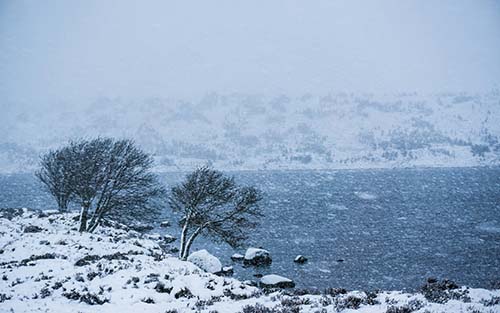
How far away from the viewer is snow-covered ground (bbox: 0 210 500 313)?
1360 centimetres

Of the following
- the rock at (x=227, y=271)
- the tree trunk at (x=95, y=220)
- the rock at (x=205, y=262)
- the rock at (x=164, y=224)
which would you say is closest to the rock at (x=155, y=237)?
the rock at (x=164, y=224)

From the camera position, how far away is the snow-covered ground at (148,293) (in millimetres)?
13602

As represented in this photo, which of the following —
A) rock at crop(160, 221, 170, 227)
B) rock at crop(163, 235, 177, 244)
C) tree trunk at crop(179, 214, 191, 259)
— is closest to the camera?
tree trunk at crop(179, 214, 191, 259)

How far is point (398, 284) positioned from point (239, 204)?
18827 mm

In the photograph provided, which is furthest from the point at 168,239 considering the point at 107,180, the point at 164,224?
the point at 107,180

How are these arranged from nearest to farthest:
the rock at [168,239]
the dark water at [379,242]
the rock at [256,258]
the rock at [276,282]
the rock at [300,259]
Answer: the rock at [276,282] < the dark water at [379,242] < the rock at [256,258] < the rock at [300,259] < the rock at [168,239]

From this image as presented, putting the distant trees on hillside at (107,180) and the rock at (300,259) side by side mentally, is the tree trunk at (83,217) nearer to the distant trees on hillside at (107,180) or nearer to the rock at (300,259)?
the distant trees on hillside at (107,180)

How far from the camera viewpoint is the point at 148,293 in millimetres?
16766

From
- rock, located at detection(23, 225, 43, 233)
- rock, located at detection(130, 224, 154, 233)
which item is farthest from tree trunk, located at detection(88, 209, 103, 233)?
rock, located at detection(130, 224, 154, 233)

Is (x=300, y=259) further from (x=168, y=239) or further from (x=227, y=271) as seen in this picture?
(x=168, y=239)

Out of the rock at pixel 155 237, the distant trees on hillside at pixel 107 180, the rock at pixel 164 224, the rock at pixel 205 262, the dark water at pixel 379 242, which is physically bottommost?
A: the dark water at pixel 379 242

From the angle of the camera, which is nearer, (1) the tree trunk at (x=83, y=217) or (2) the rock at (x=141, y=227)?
(1) the tree trunk at (x=83, y=217)

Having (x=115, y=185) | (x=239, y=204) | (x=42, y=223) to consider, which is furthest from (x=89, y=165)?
(x=239, y=204)

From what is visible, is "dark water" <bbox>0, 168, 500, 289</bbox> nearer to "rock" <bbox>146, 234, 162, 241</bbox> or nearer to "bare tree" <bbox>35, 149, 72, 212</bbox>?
"rock" <bbox>146, 234, 162, 241</bbox>
